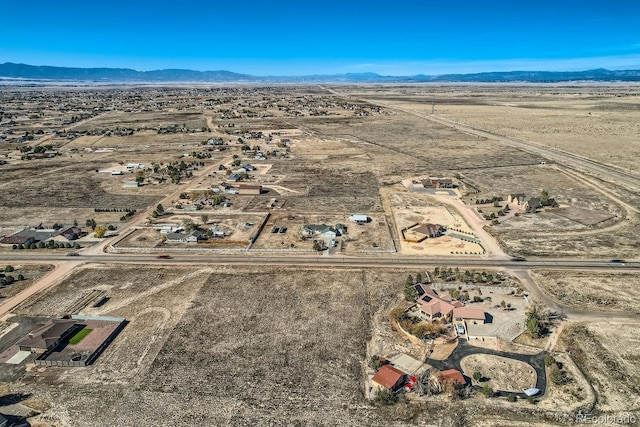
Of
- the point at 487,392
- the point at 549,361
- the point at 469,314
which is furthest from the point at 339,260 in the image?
the point at 549,361

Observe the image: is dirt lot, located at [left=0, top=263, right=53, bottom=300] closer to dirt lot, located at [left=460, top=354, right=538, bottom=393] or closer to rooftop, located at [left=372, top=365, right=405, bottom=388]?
rooftop, located at [left=372, top=365, right=405, bottom=388]

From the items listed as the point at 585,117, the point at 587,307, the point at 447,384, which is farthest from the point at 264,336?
the point at 585,117

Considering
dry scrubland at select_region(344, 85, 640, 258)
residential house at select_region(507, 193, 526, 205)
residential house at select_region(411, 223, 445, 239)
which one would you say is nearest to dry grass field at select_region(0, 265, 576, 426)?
residential house at select_region(411, 223, 445, 239)

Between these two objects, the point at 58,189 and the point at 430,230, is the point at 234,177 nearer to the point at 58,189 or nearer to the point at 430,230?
the point at 58,189

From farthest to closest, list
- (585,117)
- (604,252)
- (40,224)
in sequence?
(585,117)
(40,224)
(604,252)

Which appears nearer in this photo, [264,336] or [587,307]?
[264,336]

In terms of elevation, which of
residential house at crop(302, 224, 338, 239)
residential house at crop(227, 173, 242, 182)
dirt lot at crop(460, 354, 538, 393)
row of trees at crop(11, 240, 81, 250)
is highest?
residential house at crop(227, 173, 242, 182)

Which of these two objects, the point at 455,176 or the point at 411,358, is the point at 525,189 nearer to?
the point at 455,176
